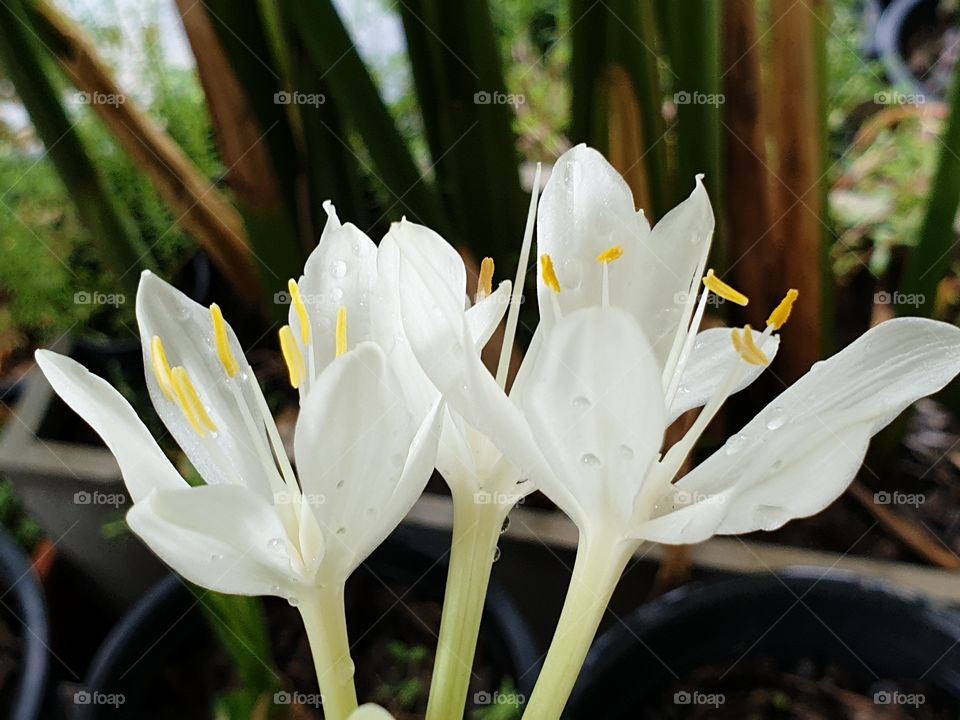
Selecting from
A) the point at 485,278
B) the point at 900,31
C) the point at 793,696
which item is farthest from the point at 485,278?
the point at 900,31

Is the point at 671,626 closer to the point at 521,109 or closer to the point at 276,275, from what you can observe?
the point at 276,275

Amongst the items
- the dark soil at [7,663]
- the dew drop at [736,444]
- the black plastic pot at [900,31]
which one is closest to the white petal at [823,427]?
the dew drop at [736,444]

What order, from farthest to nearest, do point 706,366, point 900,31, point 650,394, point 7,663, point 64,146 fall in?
1. point 900,31
2. point 7,663
3. point 64,146
4. point 706,366
5. point 650,394

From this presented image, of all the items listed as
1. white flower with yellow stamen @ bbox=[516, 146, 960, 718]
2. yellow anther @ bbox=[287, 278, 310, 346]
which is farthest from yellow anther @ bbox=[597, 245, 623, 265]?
yellow anther @ bbox=[287, 278, 310, 346]

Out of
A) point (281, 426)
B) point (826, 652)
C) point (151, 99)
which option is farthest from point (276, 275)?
point (826, 652)

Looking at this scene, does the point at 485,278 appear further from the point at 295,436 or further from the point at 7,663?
the point at 7,663

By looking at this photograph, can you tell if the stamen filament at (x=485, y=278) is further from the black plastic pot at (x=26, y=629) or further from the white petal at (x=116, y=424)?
the black plastic pot at (x=26, y=629)
